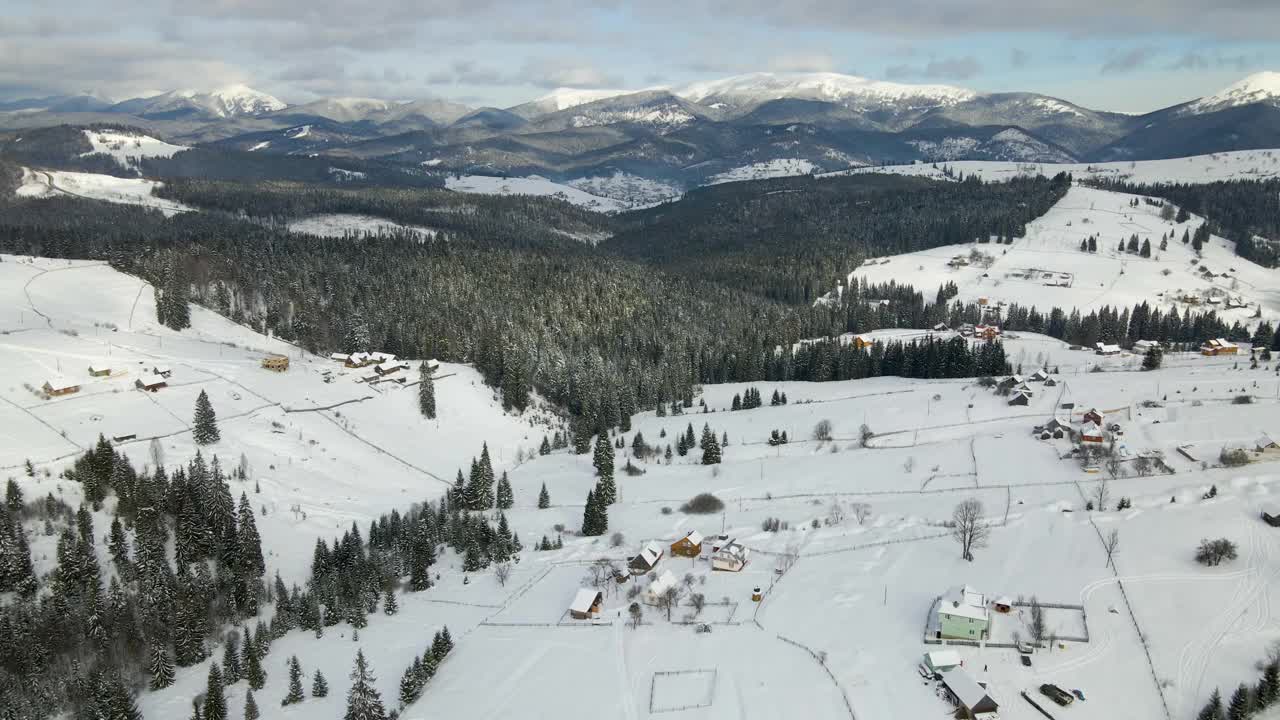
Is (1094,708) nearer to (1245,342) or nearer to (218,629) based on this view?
(218,629)

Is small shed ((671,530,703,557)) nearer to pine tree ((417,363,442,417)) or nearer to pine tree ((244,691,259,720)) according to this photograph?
pine tree ((244,691,259,720))

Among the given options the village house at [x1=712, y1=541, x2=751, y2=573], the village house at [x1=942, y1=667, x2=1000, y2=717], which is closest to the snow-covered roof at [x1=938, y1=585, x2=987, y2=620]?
the village house at [x1=942, y1=667, x2=1000, y2=717]

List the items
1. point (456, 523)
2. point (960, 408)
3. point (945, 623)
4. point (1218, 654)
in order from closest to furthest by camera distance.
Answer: point (1218, 654) < point (945, 623) < point (456, 523) < point (960, 408)

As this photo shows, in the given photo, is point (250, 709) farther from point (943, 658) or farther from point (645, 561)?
point (943, 658)

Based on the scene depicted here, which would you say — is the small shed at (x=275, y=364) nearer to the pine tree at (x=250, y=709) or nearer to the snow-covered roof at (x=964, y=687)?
the pine tree at (x=250, y=709)

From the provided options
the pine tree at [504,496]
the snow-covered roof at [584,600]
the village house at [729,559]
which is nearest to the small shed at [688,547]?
the village house at [729,559]

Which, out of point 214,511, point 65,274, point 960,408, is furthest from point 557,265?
point 214,511
